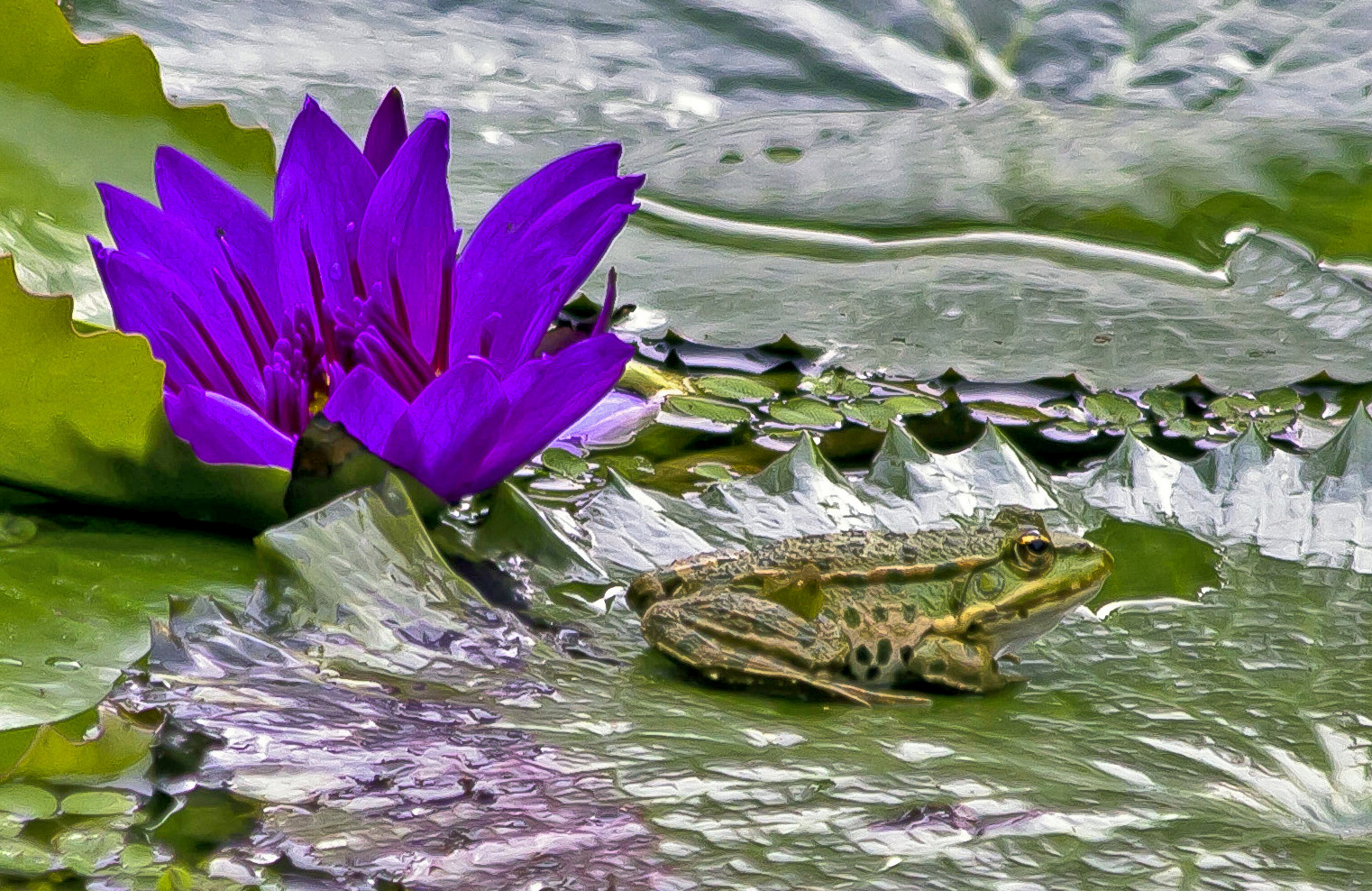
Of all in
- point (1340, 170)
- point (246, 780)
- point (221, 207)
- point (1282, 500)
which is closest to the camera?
point (246, 780)

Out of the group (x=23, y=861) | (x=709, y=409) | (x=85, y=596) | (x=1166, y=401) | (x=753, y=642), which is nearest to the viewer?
(x=23, y=861)

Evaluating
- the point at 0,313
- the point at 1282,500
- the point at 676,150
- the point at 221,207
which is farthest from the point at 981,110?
the point at 0,313

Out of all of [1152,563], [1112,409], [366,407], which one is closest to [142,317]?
[366,407]

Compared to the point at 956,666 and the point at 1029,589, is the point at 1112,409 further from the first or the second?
the point at 956,666

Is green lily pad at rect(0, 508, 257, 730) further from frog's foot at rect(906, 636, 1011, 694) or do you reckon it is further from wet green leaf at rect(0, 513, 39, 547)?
frog's foot at rect(906, 636, 1011, 694)

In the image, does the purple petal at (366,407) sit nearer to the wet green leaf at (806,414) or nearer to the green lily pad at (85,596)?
the green lily pad at (85,596)

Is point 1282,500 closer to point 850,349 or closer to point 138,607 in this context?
point 850,349
